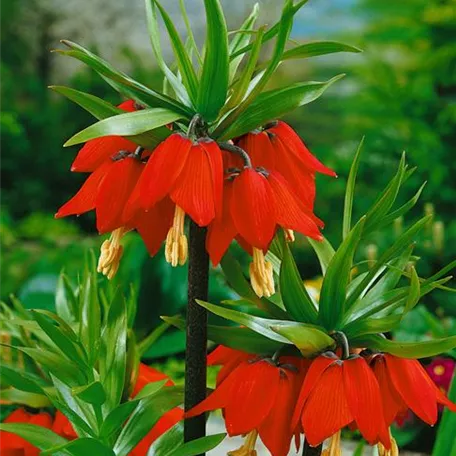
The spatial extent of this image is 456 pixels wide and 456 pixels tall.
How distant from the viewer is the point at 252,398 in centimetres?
94

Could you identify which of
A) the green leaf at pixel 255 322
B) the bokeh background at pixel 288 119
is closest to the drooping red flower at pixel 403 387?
the green leaf at pixel 255 322

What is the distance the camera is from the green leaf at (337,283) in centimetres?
93

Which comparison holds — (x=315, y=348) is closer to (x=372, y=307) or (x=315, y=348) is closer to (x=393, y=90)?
(x=372, y=307)

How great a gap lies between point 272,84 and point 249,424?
621 cm

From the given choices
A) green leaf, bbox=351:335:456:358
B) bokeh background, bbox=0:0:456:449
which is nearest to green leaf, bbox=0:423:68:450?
green leaf, bbox=351:335:456:358

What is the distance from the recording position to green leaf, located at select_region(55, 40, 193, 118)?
0.90 meters

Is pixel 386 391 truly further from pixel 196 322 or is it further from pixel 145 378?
pixel 145 378

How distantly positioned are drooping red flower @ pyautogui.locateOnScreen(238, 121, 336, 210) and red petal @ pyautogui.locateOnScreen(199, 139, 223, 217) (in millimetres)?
66

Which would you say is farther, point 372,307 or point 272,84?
point 272,84

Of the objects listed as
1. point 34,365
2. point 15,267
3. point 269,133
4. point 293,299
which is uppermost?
point 269,133

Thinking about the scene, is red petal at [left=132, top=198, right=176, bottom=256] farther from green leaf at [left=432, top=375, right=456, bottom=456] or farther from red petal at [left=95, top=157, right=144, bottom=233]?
green leaf at [left=432, top=375, right=456, bottom=456]

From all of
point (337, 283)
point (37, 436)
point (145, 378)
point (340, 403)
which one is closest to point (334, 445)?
point (340, 403)

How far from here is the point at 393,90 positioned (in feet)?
15.4

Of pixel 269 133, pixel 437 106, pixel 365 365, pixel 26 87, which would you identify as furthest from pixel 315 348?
pixel 26 87
